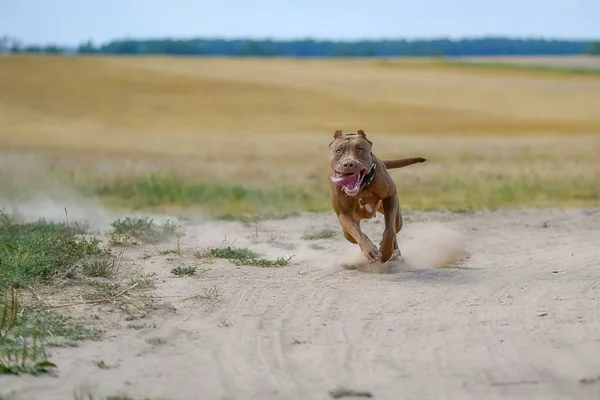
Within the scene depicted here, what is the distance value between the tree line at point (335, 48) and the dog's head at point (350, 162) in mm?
42787

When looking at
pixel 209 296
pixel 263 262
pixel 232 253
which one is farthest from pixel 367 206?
pixel 209 296

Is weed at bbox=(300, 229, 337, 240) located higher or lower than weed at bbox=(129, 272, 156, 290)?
lower

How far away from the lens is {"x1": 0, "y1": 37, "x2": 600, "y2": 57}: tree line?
2126 inches

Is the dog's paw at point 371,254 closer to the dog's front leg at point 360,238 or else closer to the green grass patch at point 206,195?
the dog's front leg at point 360,238

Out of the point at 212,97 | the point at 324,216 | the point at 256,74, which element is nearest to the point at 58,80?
the point at 212,97

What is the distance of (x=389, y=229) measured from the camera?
29.2 ft

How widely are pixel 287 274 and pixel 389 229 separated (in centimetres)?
105

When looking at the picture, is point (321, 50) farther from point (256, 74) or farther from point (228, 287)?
point (228, 287)

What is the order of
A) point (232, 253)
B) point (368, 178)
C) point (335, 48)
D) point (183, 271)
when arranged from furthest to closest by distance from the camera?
point (335, 48) < point (232, 253) < point (183, 271) < point (368, 178)

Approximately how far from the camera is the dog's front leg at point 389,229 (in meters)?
8.86

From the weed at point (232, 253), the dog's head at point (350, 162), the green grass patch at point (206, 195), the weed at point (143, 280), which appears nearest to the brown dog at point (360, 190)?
the dog's head at point (350, 162)

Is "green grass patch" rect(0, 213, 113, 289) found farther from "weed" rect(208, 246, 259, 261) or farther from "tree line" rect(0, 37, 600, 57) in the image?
"tree line" rect(0, 37, 600, 57)

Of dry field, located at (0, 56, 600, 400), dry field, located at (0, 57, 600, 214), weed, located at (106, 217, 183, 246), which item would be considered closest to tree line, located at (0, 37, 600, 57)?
dry field, located at (0, 57, 600, 214)

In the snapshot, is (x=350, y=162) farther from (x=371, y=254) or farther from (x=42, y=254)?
(x=42, y=254)
